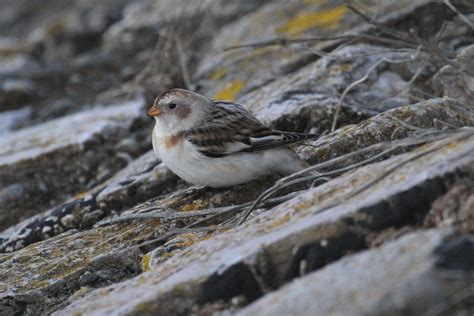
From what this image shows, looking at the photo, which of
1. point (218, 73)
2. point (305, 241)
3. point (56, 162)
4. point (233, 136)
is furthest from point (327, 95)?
point (305, 241)

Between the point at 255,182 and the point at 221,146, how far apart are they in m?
0.26

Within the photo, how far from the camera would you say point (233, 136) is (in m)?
4.16

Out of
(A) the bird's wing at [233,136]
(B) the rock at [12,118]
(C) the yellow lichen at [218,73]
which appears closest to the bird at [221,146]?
(A) the bird's wing at [233,136]

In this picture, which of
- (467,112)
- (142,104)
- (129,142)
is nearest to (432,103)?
(467,112)

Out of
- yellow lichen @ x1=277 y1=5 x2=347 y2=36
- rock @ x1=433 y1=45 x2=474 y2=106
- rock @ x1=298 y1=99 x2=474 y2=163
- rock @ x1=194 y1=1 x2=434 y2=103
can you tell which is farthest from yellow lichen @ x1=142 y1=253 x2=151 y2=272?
yellow lichen @ x1=277 y1=5 x2=347 y2=36

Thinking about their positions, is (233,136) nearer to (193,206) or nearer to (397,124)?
(193,206)

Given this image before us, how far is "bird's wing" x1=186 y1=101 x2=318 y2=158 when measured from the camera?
407 centimetres

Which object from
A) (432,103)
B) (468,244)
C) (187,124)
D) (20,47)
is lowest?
(468,244)

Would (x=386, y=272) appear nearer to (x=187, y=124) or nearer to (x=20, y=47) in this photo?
(x=187, y=124)

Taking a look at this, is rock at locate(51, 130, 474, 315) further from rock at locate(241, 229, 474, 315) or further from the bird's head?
the bird's head

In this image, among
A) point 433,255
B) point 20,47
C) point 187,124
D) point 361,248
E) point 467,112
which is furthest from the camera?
point 20,47

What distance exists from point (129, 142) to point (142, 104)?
0.65 meters

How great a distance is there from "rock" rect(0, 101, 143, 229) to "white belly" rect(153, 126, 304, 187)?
4.18 ft

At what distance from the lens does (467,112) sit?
397cm
